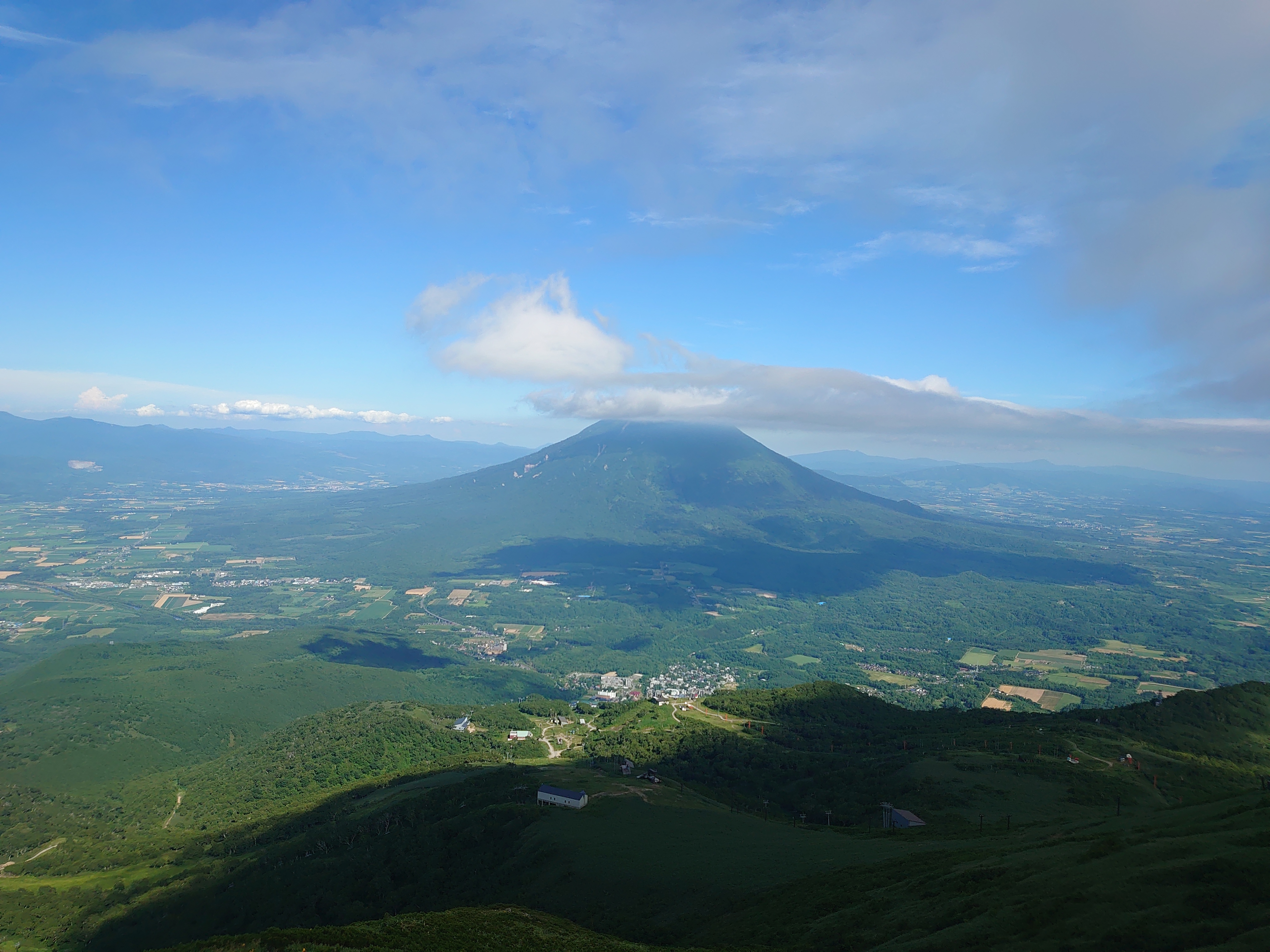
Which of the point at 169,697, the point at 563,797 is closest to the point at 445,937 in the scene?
the point at 563,797

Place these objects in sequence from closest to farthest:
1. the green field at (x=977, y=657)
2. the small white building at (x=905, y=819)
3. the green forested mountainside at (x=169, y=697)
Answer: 1. the small white building at (x=905, y=819)
2. the green forested mountainside at (x=169, y=697)
3. the green field at (x=977, y=657)

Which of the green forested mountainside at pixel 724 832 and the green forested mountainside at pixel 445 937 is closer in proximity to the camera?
the green forested mountainside at pixel 724 832

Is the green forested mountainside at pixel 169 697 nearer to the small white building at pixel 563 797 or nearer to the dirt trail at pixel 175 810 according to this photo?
the dirt trail at pixel 175 810

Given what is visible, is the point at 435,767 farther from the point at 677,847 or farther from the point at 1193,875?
the point at 1193,875

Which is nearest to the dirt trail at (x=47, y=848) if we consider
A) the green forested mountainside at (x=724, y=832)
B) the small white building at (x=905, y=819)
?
the green forested mountainside at (x=724, y=832)

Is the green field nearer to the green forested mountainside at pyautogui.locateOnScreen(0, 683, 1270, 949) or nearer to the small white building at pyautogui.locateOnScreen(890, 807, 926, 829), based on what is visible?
the green forested mountainside at pyautogui.locateOnScreen(0, 683, 1270, 949)

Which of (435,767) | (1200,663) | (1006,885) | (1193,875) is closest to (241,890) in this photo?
(435,767)

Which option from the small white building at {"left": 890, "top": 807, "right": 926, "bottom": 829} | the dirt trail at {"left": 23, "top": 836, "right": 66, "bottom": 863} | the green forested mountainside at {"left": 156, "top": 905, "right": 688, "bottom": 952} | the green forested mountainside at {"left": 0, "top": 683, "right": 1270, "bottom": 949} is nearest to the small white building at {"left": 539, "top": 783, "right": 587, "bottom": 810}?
the green forested mountainside at {"left": 0, "top": 683, "right": 1270, "bottom": 949}
